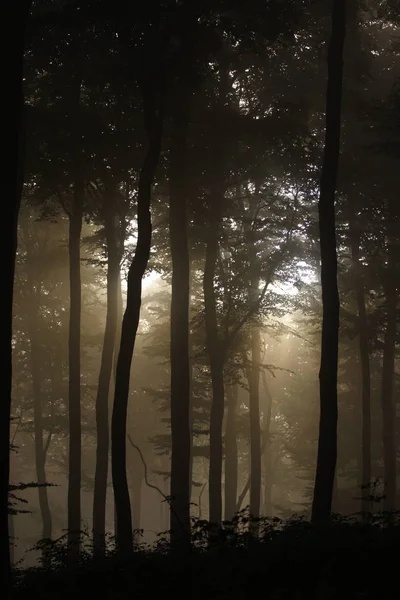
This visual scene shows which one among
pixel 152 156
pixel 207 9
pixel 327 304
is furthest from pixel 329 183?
pixel 207 9

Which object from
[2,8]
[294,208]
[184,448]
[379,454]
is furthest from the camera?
[379,454]

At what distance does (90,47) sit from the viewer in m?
15.0

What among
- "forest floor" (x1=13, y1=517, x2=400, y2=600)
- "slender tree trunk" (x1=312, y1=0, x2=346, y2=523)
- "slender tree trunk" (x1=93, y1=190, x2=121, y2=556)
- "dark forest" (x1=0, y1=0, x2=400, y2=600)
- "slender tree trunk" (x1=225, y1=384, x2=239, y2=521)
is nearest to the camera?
"forest floor" (x1=13, y1=517, x2=400, y2=600)

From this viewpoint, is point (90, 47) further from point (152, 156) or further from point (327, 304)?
point (327, 304)

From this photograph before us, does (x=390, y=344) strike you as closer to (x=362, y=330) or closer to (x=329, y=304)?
(x=362, y=330)

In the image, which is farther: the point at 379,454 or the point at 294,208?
the point at 379,454

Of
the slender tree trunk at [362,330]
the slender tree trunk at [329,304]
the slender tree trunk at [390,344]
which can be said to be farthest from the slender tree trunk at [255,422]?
the slender tree trunk at [329,304]

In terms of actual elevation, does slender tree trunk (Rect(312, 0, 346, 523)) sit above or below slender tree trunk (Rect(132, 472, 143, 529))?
above

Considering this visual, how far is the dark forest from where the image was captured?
24.9ft

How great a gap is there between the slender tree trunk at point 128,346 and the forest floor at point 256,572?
9.35 ft

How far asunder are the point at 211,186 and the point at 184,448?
774cm

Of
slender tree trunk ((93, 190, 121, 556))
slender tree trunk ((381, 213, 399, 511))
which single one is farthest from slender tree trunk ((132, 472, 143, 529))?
slender tree trunk ((93, 190, 121, 556))

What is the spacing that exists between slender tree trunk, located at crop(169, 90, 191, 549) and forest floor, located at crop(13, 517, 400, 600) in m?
5.21

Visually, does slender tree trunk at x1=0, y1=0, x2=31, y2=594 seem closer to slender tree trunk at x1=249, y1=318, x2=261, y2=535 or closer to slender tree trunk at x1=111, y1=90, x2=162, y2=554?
slender tree trunk at x1=111, y1=90, x2=162, y2=554
